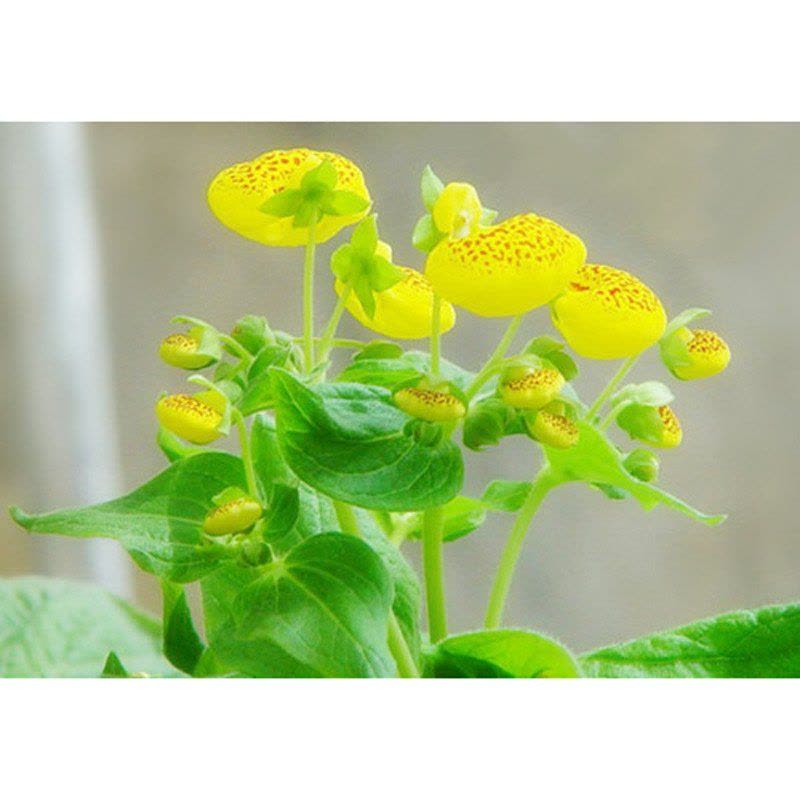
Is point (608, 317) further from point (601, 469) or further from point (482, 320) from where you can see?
point (482, 320)

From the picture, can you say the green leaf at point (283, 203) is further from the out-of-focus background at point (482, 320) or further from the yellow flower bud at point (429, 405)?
the out-of-focus background at point (482, 320)

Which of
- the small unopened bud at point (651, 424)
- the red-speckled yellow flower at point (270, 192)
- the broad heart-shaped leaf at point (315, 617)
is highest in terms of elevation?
the red-speckled yellow flower at point (270, 192)

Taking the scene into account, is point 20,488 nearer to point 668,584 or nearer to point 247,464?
point 668,584

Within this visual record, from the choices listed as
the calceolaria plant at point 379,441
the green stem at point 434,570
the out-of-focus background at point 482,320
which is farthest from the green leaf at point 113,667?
the out-of-focus background at point 482,320

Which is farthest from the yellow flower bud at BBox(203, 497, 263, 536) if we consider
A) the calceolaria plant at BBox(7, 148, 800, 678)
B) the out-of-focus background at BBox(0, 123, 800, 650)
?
the out-of-focus background at BBox(0, 123, 800, 650)

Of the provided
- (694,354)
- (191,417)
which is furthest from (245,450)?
(694,354)
